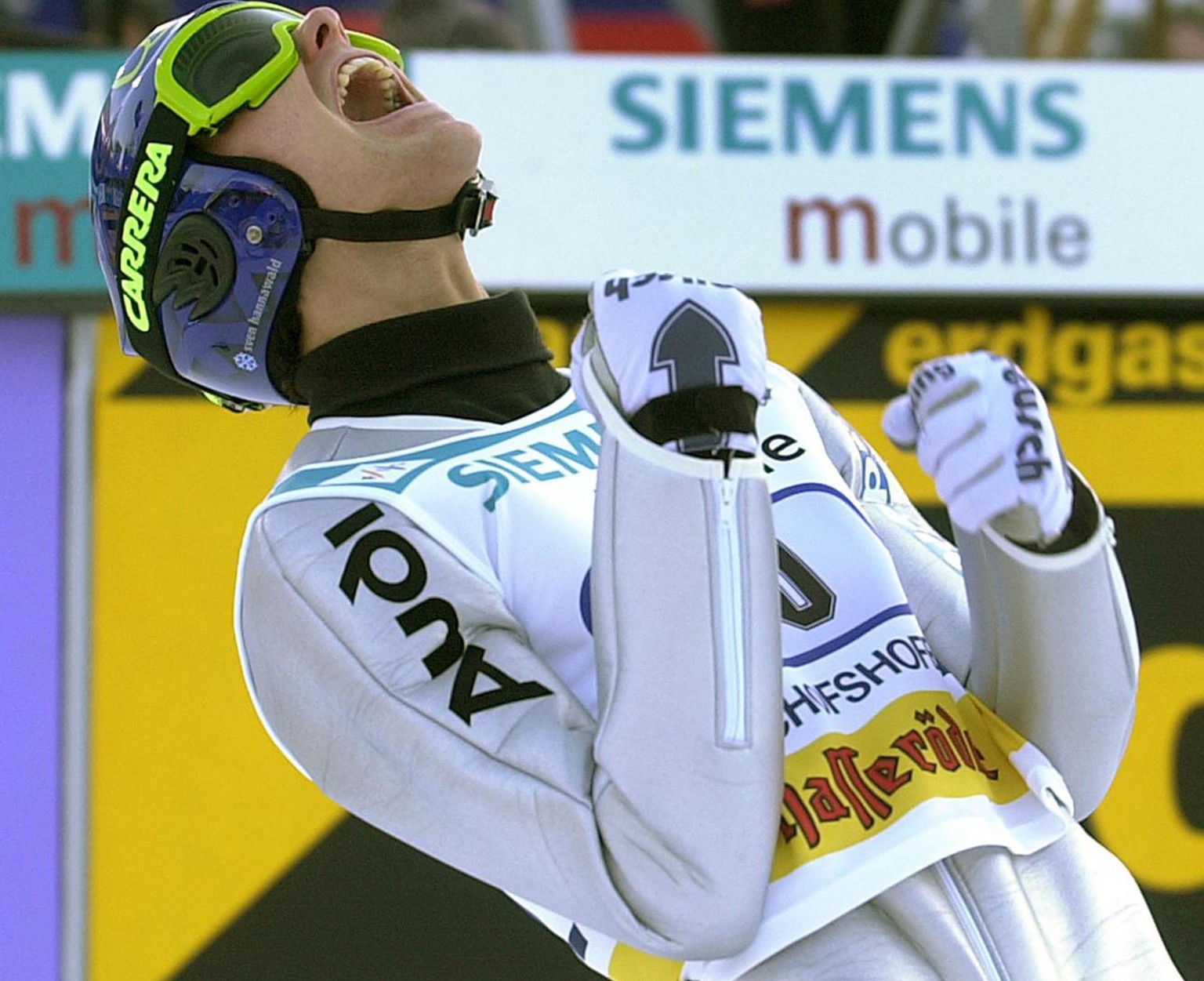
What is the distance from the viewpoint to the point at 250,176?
1488mm

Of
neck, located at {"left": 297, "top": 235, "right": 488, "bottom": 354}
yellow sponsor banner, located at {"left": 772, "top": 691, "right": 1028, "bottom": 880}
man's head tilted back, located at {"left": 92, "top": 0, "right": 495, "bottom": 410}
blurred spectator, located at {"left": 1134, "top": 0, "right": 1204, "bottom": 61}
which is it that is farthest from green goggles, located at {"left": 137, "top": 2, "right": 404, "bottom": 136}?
blurred spectator, located at {"left": 1134, "top": 0, "right": 1204, "bottom": 61}

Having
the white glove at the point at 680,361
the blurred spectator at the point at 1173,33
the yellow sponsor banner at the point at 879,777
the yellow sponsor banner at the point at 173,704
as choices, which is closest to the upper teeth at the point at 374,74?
the white glove at the point at 680,361

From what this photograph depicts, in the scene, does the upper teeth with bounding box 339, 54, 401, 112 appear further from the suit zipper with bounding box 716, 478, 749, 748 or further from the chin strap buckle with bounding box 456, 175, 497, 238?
the suit zipper with bounding box 716, 478, 749, 748

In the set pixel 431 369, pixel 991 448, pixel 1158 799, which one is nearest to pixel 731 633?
pixel 991 448

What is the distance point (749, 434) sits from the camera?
3.95ft

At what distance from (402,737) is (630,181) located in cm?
201

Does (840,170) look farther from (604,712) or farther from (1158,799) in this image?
(604,712)

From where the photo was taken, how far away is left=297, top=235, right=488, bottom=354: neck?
1.51m

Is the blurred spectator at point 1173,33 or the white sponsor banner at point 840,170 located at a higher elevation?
→ the white sponsor banner at point 840,170

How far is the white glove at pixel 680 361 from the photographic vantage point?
46.6 inches

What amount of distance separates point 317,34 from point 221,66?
0.30ft

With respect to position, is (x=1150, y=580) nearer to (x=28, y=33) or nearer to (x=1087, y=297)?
(x=1087, y=297)

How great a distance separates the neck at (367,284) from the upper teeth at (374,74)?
0.12 metres

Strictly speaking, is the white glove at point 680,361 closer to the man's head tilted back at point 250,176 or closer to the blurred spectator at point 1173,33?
the man's head tilted back at point 250,176
